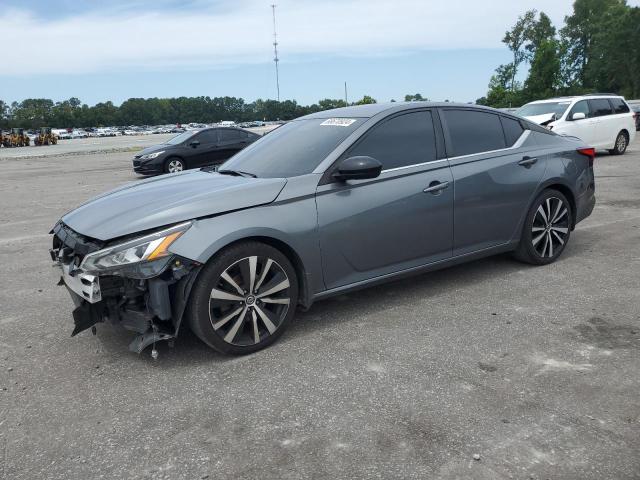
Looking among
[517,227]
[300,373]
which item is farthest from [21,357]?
[517,227]

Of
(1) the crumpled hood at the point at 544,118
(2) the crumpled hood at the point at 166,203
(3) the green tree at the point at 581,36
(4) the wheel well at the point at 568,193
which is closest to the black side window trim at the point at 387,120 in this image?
(2) the crumpled hood at the point at 166,203

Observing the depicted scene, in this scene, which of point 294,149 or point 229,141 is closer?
point 294,149

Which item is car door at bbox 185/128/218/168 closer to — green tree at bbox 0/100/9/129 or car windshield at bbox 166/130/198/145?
car windshield at bbox 166/130/198/145

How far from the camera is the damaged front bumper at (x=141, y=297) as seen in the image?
11.5 ft

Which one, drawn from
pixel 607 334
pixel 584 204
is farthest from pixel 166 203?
pixel 584 204

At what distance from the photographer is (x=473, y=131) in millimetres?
5098

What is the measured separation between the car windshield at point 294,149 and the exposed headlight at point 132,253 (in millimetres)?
1071

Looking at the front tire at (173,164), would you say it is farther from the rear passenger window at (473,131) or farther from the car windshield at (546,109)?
the rear passenger window at (473,131)

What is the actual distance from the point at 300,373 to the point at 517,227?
273 centimetres

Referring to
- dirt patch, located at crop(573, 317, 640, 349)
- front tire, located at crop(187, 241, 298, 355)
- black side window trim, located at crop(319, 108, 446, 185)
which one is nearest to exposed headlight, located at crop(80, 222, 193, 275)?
front tire, located at crop(187, 241, 298, 355)

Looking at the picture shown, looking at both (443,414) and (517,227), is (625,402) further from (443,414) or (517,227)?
(517,227)

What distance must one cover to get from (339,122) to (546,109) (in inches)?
474

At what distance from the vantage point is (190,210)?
368 cm

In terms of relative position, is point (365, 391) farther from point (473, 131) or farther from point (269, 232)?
point (473, 131)
